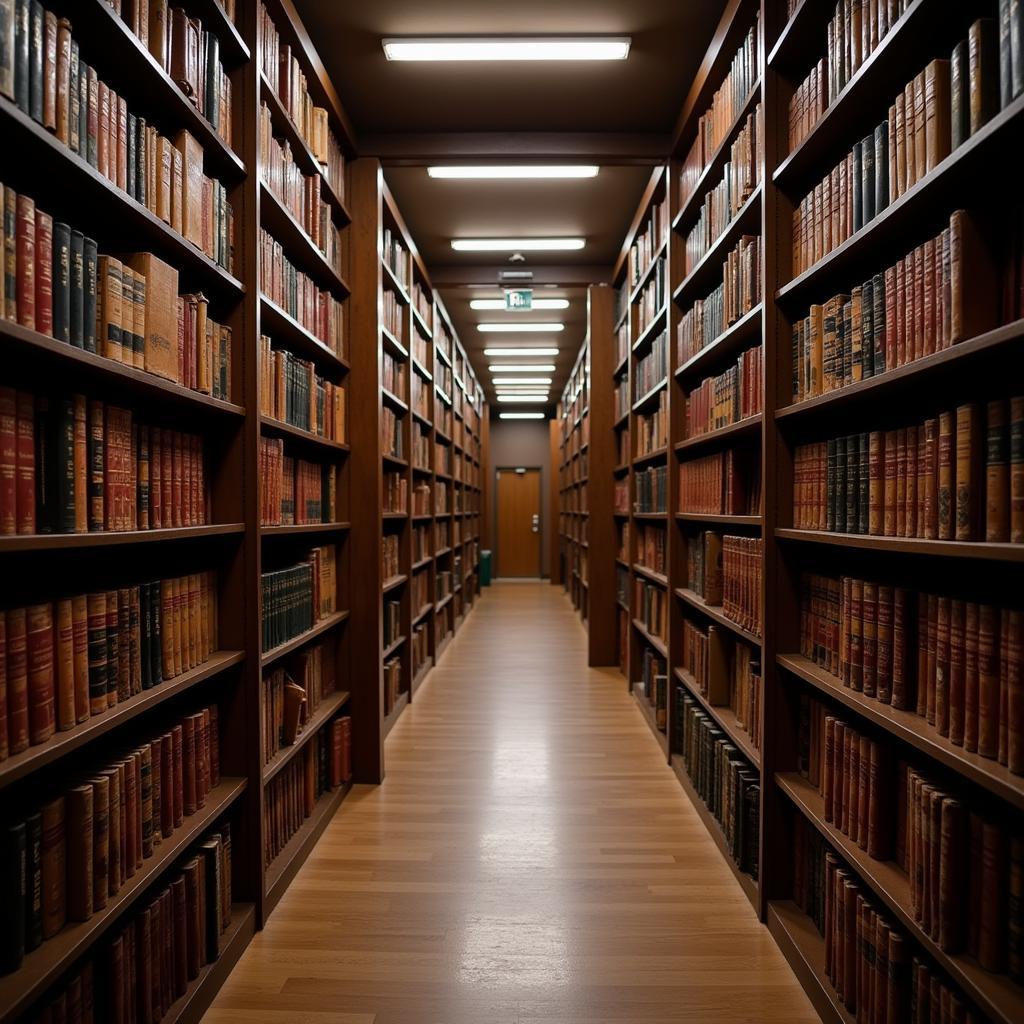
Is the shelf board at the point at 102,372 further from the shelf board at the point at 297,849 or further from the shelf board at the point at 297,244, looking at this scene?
the shelf board at the point at 297,849

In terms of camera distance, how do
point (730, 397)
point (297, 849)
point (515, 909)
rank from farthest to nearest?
point (730, 397) → point (297, 849) → point (515, 909)

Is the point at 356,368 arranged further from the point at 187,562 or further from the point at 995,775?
the point at 995,775

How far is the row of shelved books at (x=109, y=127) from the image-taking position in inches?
48.9

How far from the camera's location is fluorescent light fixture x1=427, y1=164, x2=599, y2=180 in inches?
169

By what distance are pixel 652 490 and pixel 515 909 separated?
2.63m

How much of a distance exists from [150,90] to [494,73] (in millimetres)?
2112

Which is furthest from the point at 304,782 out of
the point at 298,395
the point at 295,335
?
the point at 295,335

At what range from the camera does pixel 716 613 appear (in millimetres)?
2904

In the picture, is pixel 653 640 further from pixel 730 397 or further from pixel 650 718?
pixel 730 397

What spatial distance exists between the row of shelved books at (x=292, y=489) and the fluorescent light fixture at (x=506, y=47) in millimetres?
1817

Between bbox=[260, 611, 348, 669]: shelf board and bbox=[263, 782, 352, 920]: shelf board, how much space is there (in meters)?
0.66

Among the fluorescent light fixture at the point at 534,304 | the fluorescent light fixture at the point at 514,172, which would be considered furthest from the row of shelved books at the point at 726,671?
the fluorescent light fixture at the point at 534,304

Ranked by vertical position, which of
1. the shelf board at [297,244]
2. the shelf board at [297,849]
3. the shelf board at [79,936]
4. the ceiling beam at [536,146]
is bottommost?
the shelf board at [297,849]

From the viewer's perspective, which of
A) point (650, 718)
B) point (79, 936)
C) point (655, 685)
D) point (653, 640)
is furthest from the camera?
point (650, 718)
